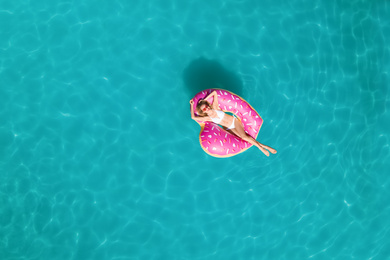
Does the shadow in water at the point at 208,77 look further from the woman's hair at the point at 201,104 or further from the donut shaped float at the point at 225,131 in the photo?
the woman's hair at the point at 201,104

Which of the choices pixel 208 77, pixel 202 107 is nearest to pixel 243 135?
pixel 202 107

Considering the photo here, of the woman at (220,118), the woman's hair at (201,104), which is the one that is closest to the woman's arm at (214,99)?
the woman at (220,118)

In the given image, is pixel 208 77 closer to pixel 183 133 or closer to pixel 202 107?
pixel 183 133

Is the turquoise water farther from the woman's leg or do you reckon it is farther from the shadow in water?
the woman's leg

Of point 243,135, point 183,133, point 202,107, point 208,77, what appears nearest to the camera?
point 202,107

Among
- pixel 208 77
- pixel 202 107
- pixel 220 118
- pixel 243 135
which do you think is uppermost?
pixel 208 77

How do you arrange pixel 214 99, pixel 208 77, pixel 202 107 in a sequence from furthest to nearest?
pixel 208 77 → pixel 214 99 → pixel 202 107
